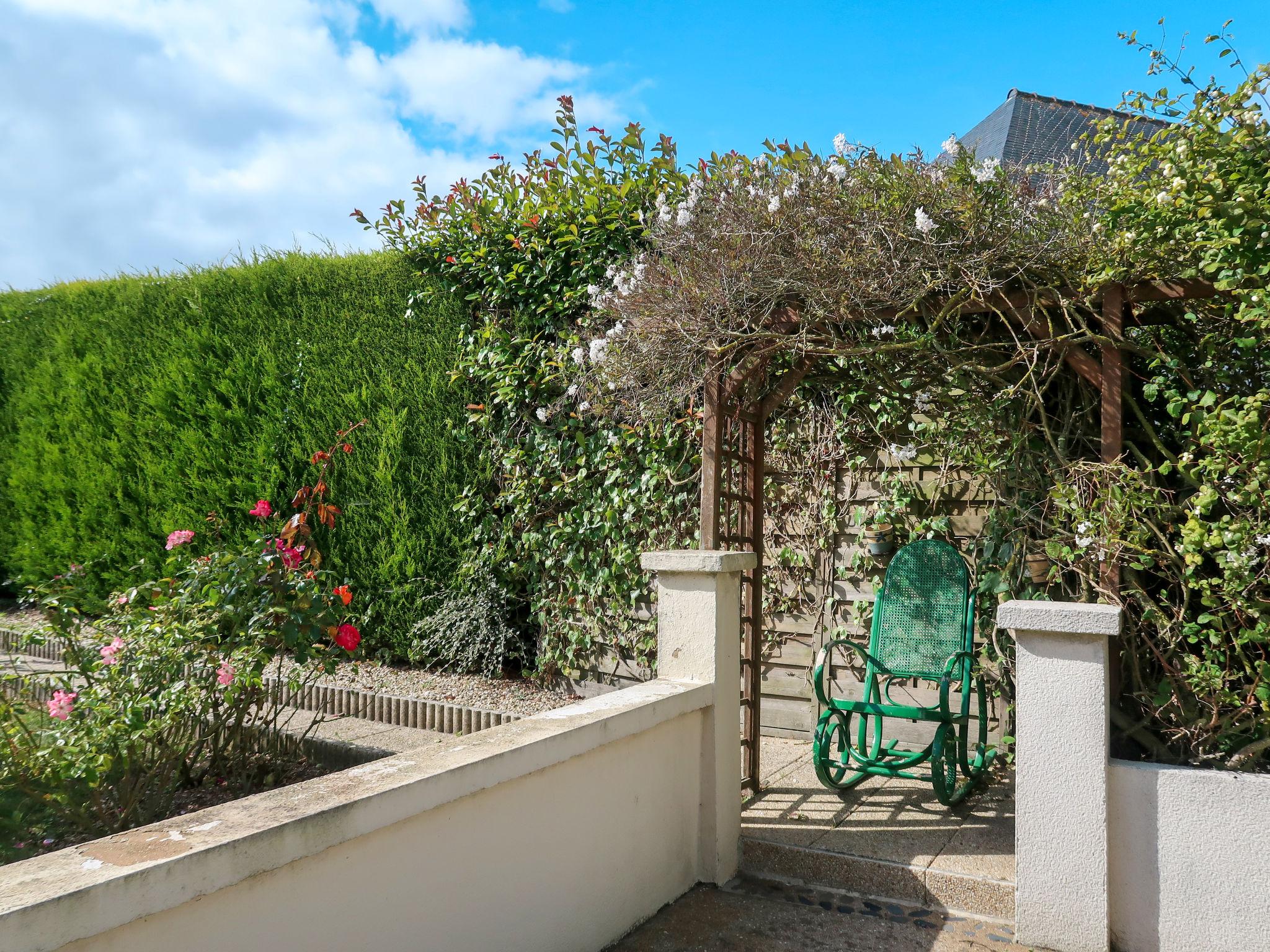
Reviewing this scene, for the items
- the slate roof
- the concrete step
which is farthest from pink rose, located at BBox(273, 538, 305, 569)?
the slate roof

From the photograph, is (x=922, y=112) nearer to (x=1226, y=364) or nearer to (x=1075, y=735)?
(x=1226, y=364)

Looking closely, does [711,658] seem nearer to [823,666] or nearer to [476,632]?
[823,666]

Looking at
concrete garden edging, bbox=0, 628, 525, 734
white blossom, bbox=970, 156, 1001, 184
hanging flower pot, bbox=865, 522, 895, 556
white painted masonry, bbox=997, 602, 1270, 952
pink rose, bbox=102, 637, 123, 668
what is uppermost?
white blossom, bbox=970, 156, 1001, 184

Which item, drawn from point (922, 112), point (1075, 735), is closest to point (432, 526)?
point (922, 112)

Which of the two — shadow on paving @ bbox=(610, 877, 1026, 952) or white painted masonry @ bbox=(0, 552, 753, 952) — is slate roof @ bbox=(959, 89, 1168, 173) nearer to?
white painted masonry @ bbox=(0, 552, 753, 952)

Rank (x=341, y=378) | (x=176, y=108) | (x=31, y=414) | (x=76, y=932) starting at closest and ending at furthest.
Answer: (x=76, y=932)
(x=176, y=108)
(x=341, y=378)
(x=31, y=414)

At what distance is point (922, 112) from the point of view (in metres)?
3.63

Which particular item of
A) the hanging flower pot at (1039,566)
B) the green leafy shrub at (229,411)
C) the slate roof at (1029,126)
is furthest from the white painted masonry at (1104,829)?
the slate roof at (1029,126)

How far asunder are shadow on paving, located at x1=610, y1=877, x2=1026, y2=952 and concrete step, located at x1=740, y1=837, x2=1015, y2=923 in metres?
0.04

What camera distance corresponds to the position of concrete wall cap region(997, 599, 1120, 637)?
2.43 meters

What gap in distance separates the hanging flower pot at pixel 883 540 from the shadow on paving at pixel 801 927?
181cm

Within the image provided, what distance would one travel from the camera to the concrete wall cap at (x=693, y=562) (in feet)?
9.88

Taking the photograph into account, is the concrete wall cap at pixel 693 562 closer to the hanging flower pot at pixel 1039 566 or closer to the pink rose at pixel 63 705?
the hanging flower pot at pixel 1039 566

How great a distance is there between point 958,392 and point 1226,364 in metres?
1.15
